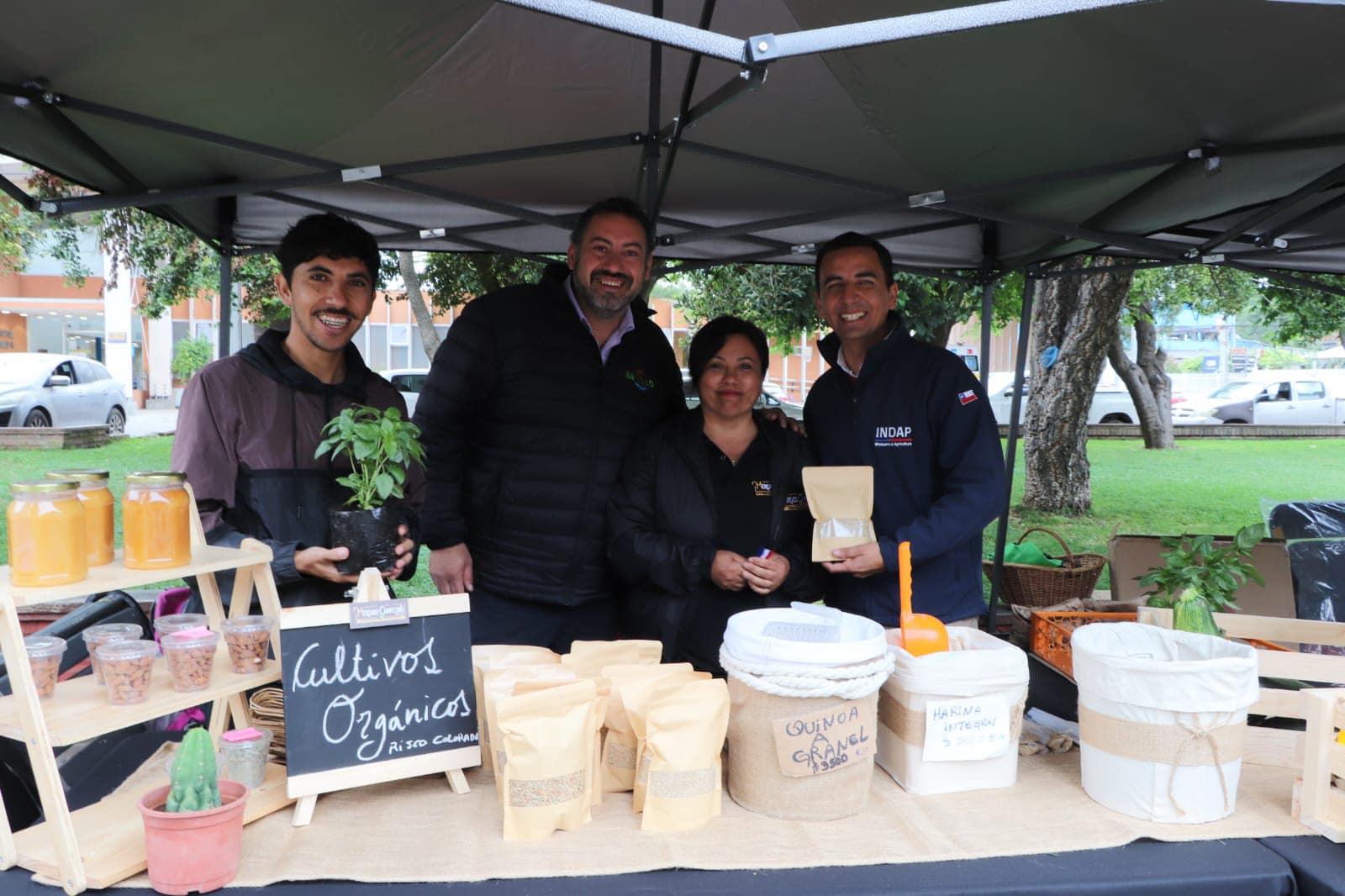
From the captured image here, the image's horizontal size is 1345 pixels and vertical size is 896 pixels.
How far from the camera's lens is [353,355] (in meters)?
2.16

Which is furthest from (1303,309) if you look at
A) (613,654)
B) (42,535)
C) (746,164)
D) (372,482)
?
(42,535)

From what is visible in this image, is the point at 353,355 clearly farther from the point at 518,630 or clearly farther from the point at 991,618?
the point at 991,618

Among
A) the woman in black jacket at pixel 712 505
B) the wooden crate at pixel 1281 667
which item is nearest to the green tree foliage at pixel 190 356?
the woman in black jacket at pixel 712 505

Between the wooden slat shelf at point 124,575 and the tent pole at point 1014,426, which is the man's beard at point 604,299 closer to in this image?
the wooden slat shelf at point 124,575

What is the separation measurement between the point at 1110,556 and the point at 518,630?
103 inches

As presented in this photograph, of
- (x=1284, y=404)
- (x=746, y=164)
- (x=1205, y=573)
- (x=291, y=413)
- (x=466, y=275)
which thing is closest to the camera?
(x=1205, y=573)

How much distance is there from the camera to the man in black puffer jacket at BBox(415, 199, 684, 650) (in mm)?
2480

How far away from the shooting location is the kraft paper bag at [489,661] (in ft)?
5.31

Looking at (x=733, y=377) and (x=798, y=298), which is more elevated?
(x=798, y=298)

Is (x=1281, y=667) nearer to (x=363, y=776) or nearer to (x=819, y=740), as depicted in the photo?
(x=819, y=740)

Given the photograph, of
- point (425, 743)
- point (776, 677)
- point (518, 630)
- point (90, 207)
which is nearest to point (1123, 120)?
point (776, 677)

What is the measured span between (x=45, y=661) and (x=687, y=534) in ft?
4.35

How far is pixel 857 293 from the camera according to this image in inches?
95.1

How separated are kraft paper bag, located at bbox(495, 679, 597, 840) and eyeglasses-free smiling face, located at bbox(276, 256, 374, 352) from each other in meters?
1.04
